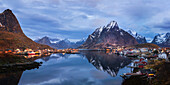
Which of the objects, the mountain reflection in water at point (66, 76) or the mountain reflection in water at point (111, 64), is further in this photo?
the mountain reflection in water at point (111, 64)

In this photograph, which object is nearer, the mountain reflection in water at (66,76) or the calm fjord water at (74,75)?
the mountain reflection in water at (66,76)

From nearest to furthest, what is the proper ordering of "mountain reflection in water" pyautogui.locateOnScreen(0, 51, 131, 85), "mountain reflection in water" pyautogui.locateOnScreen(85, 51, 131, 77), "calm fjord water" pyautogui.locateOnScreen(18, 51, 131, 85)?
"mountain reflection in water" pyautogui.locateOnScreen(0, 51, 131, 85) < "calm fjord water" pyautogui.locateOnScreen(18, 51, 131, 85) < "mountain reflection in water" pyautogui.locateOnScreen(85, 51, 131, 77)

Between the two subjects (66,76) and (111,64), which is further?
(111,64)

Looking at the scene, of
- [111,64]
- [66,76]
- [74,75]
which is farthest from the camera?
[111,64]

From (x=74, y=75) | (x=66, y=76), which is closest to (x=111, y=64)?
(x=74, y=75)

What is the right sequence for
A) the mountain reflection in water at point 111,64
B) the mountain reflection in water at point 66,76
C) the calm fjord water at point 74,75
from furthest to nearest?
the mountain reflection in water at point 111,64
the calm fjord water at point 74,75
the mountain reflection in water at point 66,76

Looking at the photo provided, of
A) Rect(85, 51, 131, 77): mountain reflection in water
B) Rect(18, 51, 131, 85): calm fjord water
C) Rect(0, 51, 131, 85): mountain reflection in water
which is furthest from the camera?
Rect(85, 51, 131, 77): mountain reflection in water

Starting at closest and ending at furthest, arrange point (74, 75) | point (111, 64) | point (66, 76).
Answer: point (66, 76) → point (74, 75) → point (111, 64)

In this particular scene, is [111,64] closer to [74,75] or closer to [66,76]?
[74,75]

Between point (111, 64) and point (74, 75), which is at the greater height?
point (111, 64)

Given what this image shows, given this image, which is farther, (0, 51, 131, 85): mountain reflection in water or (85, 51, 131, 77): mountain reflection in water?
(85, 51, 131, 77): mountain reflection in water

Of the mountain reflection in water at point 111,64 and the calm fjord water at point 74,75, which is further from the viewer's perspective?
the mountain reflection in water at point 111,64

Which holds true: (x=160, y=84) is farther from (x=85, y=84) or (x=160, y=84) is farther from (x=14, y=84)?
(x=14, y=84)

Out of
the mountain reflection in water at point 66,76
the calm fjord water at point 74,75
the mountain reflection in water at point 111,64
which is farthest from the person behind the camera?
the mountain reflection in water at point 111,64
